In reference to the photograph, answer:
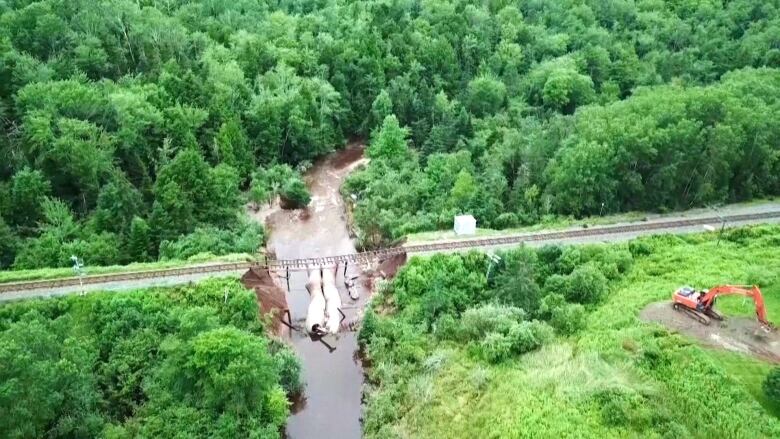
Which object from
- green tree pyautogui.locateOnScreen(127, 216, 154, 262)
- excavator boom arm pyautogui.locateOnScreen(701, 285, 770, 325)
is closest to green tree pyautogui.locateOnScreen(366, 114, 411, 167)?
green tree pyautogui.locateOnScreen(127, 216, 154, 262)

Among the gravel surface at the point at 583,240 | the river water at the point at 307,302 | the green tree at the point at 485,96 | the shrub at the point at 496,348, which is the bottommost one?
the river water at the point at 307,302

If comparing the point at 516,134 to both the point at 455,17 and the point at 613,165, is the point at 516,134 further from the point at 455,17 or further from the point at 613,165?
the point at 455,17

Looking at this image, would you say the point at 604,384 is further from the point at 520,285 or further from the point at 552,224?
the point at 552,224

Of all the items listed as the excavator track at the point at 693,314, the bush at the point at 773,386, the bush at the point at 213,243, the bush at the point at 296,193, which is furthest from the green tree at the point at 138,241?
the bush at the point at 773,386

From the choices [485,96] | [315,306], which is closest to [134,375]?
[315,306]

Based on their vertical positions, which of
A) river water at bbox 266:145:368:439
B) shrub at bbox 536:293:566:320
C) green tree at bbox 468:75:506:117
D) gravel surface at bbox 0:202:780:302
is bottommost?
river water at bbox 266:145:368:439

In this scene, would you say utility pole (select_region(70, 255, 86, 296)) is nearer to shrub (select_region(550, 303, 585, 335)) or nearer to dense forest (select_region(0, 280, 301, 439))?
dense forest (select_region(0, 280, 301, 439))

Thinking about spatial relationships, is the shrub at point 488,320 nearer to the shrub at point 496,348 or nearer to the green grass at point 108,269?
the shrub at point 496,348

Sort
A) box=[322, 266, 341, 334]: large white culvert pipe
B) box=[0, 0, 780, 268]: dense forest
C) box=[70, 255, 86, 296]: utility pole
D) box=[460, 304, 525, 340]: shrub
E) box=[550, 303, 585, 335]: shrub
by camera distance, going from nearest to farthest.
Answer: box=[460, 304, 525, 340]: shrub
box=[550, 303, 585, 335]: shrub
box=[70, 255, 86, 296]: utility pole
box=[322, 266, 341, 334]: large white culvert pipe
box=[0, 0, 780, 268]: dense forest
